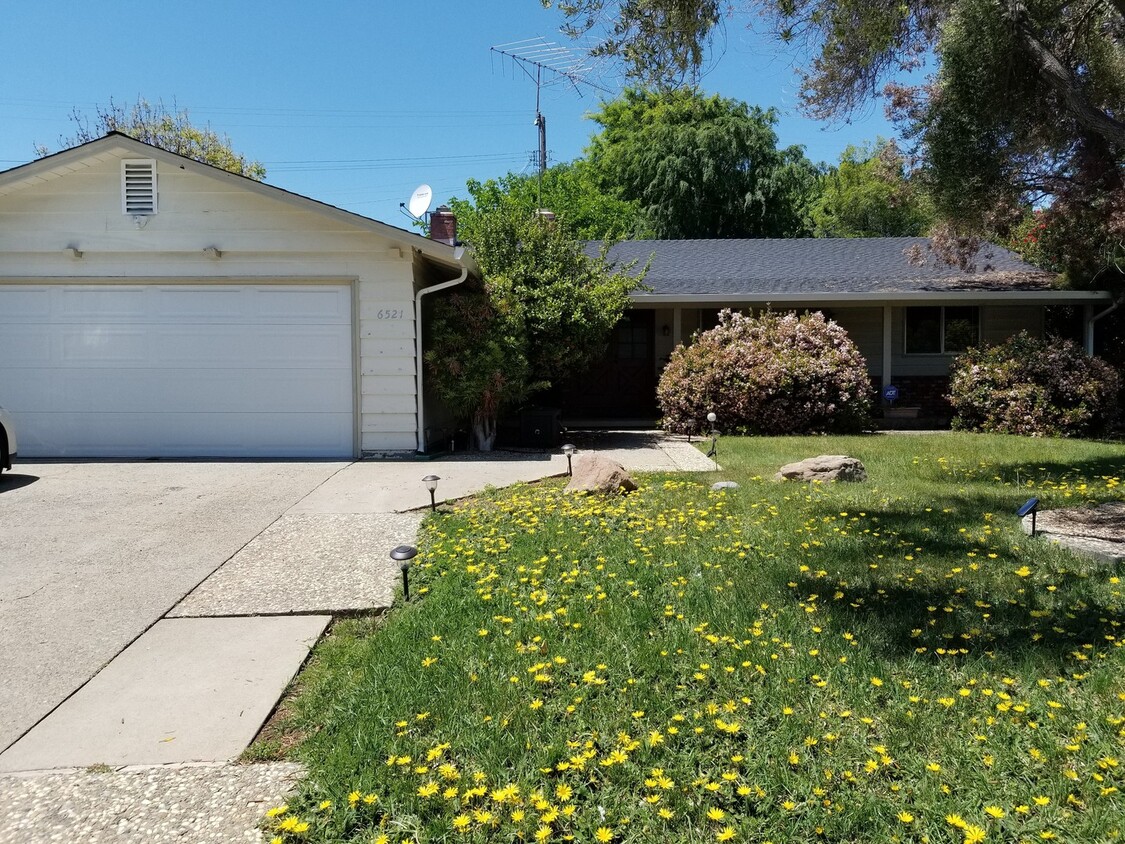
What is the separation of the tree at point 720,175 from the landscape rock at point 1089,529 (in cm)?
2501

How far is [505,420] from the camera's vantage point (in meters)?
12.6

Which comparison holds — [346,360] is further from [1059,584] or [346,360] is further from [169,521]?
[1059,584]

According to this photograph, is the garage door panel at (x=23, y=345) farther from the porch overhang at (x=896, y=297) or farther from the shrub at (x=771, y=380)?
the shrub at (x=771, y=380)

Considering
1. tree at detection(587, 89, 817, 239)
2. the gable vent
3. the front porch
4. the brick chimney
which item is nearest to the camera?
the gable vent

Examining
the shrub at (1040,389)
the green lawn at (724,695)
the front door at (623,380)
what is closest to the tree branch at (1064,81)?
the green lawn at (724,695)

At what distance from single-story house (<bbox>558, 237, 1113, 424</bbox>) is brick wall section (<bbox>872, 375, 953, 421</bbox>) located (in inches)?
0.8

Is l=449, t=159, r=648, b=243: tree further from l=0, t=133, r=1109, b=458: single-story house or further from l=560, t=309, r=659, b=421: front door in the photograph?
l=0, t=133, r=1109, b=458: single-story house

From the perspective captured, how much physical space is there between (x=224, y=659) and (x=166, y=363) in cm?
773

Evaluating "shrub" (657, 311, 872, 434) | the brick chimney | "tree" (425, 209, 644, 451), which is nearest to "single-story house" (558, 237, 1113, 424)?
"shrub" (657, 311, 872, 434)

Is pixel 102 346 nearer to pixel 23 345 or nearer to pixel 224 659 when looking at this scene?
pixel 23 345

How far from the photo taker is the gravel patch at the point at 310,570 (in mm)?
4645

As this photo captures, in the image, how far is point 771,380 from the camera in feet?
40.3

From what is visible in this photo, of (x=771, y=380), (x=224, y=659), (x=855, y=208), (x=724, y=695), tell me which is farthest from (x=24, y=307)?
(x=855, y=208)

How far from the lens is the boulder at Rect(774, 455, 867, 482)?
26.5 feet
